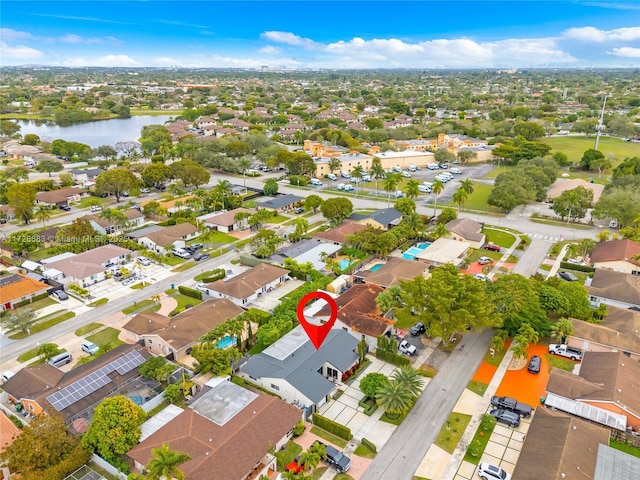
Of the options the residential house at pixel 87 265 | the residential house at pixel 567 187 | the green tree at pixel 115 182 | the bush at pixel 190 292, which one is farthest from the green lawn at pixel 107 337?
the residential house at pixel 567 187

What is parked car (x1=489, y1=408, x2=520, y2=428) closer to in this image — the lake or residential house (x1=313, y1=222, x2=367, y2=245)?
residential house (x1=313, y1=222, x2=367, y2=245)

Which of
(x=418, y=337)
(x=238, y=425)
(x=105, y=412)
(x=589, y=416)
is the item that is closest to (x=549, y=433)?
(x=589, y=416)

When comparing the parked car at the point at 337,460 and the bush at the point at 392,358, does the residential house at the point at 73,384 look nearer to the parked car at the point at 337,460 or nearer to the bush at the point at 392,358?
the parked car at the point at 337,460

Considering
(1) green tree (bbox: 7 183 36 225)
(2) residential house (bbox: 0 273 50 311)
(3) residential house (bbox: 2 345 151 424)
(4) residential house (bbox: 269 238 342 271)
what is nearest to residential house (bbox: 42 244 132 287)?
(2) residential house (bbox: 0 273 50 311)

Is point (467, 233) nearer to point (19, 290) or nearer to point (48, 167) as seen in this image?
point (19, 290)

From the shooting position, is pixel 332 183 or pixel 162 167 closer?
pixel 162 167

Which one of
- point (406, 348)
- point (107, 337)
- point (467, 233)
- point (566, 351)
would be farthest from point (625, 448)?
point (107, 337)

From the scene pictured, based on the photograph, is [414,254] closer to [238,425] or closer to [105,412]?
[238,425]
